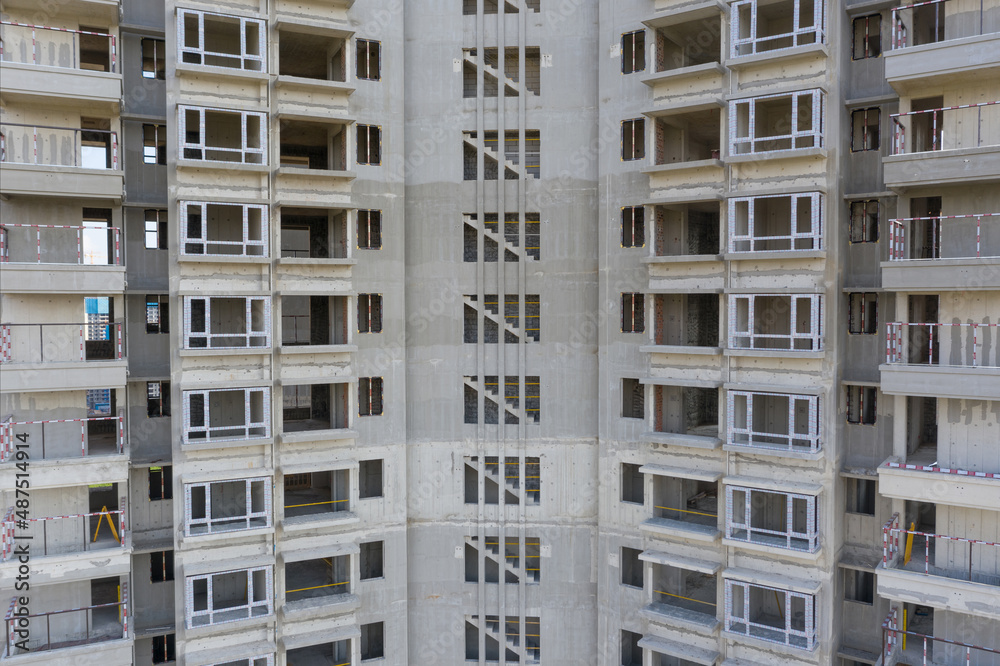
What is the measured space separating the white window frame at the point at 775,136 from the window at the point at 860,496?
11535mm

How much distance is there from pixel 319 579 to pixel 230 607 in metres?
3.61

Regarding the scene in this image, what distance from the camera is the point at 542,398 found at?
94.9ft

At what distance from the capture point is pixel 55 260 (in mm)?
25109

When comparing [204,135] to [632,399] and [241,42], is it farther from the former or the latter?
[632,399]

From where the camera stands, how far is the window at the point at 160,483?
26906 millimetres

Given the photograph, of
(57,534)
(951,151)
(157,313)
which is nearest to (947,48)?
(951,151)

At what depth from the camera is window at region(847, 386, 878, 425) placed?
992 inches

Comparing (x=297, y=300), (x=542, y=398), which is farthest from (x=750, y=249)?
(x=297, y=300)

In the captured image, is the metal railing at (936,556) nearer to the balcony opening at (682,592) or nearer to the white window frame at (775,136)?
the balcony opening at (682,592)

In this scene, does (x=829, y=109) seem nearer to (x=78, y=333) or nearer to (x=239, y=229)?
(x=239, y=229)

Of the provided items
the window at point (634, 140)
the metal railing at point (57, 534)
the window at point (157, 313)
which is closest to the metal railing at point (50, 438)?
the metal railing at point (57, 534)

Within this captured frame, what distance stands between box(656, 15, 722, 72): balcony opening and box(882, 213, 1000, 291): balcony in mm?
9003

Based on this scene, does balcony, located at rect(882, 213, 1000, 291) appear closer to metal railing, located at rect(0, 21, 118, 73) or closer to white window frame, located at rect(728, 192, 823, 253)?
white window frame, located at rect(728, 192, 823, 253)

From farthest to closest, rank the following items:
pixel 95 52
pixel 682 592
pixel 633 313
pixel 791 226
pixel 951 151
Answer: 1. pixel 682 592
2. pixel 95 52
3. pixel 633 313
4. pixel 791 226
5. pixel 951 151
